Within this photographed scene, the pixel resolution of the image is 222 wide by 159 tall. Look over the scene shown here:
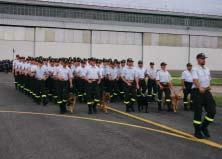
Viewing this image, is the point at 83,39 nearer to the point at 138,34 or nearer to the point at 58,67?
the point at 138,34

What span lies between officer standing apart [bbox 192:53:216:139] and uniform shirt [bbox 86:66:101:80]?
629 centimetres

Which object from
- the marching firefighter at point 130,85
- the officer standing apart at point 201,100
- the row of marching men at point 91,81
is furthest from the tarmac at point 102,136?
the row of marching men at point 91,81

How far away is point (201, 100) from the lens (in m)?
11.2

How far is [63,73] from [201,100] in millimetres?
7664

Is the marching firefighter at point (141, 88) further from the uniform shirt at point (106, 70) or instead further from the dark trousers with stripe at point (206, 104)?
the dark trousers with stripe at point (206, 104)

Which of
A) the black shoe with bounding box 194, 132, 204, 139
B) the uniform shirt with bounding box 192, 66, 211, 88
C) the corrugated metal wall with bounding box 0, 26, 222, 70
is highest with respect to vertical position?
the corrugated metal wall with bounding box 0, 26, 222, 70

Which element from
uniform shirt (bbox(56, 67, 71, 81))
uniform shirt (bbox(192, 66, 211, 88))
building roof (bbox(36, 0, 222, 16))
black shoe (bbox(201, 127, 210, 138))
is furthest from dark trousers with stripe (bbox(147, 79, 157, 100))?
building roof (bbox(36, 0, 222, 16))

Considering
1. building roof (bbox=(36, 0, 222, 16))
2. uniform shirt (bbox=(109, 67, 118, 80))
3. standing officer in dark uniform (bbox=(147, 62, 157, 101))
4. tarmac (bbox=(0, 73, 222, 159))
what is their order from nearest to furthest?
tarmac (bbox=(0, 73, 222, 159))
standing officer in dark uniform (bbox=(147, 62, 157, 101))
uniform shirt (bbox=(109, 67, 118, 80))
building roof (bbox=(36, 0, 222, 16))

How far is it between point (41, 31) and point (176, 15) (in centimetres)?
2025

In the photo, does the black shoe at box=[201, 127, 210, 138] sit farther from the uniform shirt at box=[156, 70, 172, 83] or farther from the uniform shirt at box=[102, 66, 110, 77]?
the uniform shirt at box=[102, 66, 110, 77]

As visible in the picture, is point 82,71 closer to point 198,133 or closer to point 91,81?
point 91,81

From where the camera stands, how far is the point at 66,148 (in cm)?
973

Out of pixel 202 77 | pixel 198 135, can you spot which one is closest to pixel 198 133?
pixel 198 135

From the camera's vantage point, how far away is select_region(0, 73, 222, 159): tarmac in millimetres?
9250
